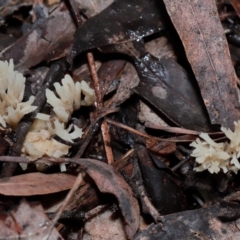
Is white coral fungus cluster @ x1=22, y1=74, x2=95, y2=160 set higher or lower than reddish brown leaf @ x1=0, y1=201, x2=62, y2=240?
higher

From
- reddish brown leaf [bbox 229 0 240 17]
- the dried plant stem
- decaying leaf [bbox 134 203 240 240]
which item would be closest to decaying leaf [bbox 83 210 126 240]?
decaying leaf [bbox 134 203 240 240]

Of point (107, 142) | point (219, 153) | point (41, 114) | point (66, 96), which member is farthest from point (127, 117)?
point (219, 153)

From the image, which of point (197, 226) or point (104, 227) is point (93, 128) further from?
point (197, 226)

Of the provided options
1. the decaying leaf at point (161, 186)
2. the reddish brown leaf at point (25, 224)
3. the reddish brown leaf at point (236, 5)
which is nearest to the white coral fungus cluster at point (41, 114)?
the reddish brown leaf at point (25, 224)

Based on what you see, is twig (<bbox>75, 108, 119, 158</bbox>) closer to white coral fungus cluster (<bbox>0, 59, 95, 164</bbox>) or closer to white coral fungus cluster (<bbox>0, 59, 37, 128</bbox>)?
white coral fungus cluster (<bbox>0, 59, 95, 164</bbox>)

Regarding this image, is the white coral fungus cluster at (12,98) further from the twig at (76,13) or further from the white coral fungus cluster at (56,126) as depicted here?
the twig at (76,13)

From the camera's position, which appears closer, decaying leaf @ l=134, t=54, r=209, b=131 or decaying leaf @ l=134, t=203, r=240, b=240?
decaying leaf @ l=134, t=203, r=240, b=240
